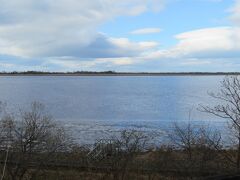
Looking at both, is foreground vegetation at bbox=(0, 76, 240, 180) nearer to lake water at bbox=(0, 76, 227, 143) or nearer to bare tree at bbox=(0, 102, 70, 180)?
bare tree at bbox=(0, 102, 70, 180)

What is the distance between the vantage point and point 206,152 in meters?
14.2

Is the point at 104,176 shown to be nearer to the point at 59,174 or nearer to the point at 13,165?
the point at 59,174

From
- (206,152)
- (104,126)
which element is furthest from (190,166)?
(104,126)

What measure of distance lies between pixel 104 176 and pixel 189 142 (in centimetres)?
490

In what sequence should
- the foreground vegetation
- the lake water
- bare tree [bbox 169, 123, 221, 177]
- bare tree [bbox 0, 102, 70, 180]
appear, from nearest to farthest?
1. bare tree [bbox 0, 102, 70, 180]
2. the foreground vegetation
3. bare tree [bbox 169, 123, 221, 177]
4. the lake water

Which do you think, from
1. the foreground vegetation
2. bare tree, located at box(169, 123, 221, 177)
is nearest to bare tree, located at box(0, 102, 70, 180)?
the foreground vegetation

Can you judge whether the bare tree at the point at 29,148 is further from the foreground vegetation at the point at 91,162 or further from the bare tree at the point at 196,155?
the bare tree at the point at 196,155

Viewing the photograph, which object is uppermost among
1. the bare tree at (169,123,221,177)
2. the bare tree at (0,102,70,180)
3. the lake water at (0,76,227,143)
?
the bare tree at (0,102,70,180)

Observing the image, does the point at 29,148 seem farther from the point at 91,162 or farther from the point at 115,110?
the point at 115,110

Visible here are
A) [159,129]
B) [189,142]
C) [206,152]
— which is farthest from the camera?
[159,129]

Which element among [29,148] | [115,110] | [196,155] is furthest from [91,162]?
[115,110]

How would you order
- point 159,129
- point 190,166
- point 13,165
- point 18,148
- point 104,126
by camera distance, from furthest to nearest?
point 104,126, point 159,129, point 190,166, point 18,148, point 13,165

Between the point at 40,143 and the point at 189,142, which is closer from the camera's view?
the point at 40,143

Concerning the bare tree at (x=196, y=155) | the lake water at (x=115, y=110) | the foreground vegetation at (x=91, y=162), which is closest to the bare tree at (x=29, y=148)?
the foreground vegetation at (x=91, y=162)
